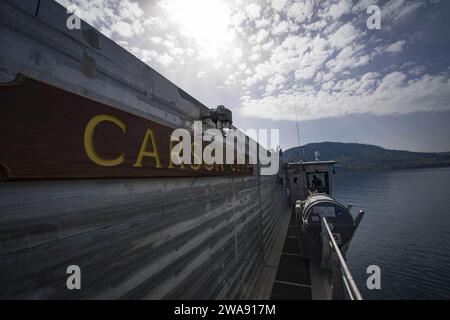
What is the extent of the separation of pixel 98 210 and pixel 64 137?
69 centimetres

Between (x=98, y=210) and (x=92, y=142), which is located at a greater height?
(x=92, y=142)

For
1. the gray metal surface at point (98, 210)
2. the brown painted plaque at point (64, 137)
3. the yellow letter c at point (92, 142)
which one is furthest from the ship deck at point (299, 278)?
the yellow letter c at point (92, 142)

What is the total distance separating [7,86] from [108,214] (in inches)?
46.6

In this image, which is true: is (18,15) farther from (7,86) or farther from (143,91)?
(143,91)

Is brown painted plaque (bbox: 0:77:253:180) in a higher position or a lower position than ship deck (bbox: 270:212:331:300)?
higher

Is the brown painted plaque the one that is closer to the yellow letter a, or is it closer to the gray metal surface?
the yellow letter a

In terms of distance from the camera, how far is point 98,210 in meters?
1.77

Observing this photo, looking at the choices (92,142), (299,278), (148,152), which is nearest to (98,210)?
(92,142)

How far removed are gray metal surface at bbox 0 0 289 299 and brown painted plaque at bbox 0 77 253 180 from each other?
100 mm

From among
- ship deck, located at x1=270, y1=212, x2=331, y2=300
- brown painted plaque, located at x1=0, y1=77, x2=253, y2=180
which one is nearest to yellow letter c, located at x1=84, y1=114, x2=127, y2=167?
brown painted plaque, located at x1=0, y1=77, x2=253, y2=180

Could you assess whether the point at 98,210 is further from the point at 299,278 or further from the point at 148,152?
the point at 299,278

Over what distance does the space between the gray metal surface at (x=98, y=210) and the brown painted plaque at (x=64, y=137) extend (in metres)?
0.10

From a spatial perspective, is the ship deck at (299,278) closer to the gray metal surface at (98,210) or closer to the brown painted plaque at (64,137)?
the gray metal surface at (98,210)

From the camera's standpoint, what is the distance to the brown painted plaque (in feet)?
3.97
